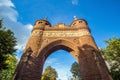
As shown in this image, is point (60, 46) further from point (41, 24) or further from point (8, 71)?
point (8, 71)

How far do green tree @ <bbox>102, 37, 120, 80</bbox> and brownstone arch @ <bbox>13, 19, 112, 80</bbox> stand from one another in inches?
169

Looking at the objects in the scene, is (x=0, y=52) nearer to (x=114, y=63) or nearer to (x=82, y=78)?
(x=82, y=78)


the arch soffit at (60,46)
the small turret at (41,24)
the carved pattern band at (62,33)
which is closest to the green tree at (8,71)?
the carved pattern band at (62,33)

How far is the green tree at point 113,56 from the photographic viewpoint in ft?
54.7

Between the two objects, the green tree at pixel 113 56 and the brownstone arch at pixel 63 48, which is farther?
the green tree at pixel 113 56

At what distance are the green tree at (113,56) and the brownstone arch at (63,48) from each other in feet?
14.1

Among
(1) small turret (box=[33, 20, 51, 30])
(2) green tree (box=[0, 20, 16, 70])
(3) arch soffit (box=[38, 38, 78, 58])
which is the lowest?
(2) green tree (box=[0, 20, 16, 70])

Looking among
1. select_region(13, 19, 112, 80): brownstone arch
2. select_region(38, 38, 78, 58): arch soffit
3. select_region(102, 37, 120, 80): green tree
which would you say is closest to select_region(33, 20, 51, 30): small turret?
select_region(13, 19, 112, 80): brownstone arch

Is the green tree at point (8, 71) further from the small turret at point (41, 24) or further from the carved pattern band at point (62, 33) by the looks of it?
the small turret at point (41, 24)

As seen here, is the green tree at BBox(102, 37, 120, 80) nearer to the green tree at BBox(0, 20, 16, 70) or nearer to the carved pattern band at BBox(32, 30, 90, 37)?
the carved pattern band at BBox(32, 30, 90, 37)

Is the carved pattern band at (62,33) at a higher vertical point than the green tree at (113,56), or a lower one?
higher

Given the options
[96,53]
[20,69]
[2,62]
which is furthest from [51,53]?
[2,62]

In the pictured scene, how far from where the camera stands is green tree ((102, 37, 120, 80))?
16.7 metres

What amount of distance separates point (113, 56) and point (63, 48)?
26.5 feet
